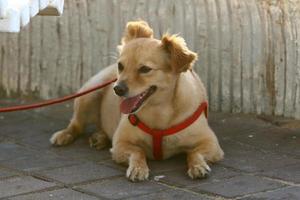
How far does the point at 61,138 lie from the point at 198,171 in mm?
1563

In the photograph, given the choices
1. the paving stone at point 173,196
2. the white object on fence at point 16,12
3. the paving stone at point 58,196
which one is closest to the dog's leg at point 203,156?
the paving stone at point 173,196

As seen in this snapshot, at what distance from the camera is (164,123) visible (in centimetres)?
612

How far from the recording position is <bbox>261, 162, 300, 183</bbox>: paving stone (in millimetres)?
5750

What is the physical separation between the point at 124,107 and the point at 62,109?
251cm

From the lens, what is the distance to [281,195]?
17.5 feet

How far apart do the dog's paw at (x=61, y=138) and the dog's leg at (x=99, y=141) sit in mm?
180

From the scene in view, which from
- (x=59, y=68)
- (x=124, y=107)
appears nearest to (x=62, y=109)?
(x=59, y=68)

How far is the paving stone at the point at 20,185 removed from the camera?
5.53 meters

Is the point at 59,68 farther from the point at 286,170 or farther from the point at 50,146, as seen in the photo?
the point at 286,170

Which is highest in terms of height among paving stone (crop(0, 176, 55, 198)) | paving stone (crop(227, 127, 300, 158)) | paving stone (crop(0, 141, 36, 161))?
paving stone (crop(227, 127, 300, 158))

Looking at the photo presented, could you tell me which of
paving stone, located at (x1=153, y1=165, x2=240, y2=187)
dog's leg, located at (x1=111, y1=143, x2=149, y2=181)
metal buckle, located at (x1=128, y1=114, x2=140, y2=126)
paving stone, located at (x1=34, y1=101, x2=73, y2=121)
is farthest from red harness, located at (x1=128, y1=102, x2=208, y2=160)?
paving stone, located at (x1=34, y1=101, x2=73, y2=121)

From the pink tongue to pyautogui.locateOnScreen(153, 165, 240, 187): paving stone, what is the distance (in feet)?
1.61

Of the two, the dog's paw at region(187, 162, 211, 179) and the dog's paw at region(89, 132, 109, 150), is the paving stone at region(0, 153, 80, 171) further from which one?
the dog's paw at region(187, 162, 211, 179)

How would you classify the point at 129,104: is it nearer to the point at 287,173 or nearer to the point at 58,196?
the point at 58,196
